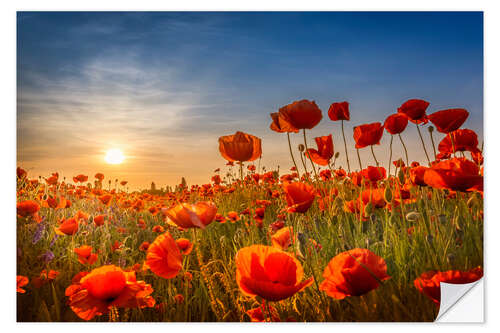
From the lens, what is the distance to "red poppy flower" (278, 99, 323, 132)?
181 centimetres

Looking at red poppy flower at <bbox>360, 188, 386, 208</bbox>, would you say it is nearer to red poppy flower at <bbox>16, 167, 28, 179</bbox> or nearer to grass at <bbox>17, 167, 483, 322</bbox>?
grass at <bbox>17, 167, 483, 322</bbox>

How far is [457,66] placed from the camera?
225 centimetres

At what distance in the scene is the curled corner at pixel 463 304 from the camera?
1.95m

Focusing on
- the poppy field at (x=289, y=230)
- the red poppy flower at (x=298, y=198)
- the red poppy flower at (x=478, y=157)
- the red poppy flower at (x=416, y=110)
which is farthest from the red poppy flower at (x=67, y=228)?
the red poppy flower at (x=478, y=157)

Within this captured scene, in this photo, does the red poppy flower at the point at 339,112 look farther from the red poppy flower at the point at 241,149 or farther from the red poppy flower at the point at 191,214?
the red poppy flower at the point at 191,214

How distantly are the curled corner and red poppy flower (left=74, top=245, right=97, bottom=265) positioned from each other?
1.77m

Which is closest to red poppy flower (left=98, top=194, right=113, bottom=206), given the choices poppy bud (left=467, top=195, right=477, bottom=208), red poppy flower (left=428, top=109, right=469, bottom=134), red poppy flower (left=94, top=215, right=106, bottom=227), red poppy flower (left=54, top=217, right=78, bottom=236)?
red poppy flower (left=94, top=215, right=106, bottom=227)

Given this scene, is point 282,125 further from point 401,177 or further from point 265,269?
point 265,269

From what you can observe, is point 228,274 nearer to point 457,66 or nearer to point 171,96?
point 171,96

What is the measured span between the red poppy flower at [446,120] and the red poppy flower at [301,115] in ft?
2.14

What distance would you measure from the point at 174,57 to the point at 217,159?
0.63 meters

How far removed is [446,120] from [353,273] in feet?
3.82

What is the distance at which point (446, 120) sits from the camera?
6.72 ft
